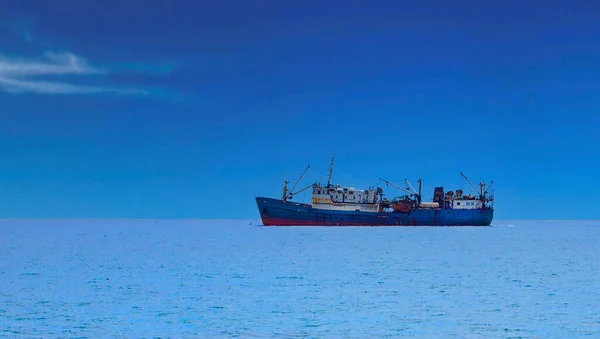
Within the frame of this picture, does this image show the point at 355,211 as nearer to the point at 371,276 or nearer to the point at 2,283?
the point at 371,276

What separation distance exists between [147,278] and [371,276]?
14560mm

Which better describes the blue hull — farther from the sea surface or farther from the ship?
the sea surface

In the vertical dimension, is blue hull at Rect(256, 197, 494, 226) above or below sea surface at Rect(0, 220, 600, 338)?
above

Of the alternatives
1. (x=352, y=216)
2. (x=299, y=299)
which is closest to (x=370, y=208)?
(x=352, y=216)

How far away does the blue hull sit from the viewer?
5108 inches

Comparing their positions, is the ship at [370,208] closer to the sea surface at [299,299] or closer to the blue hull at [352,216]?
the blue hull at [352,216]

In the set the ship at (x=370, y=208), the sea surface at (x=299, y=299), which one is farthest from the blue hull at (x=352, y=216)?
the sea surface at (x=299, y=299)

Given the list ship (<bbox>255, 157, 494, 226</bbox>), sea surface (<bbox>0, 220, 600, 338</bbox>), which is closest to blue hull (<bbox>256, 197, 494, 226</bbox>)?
ship (<bbox>255, 157, 494, 226</bbox>)

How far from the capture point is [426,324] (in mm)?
28703

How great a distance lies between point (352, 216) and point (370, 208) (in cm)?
382

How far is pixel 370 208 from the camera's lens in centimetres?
13550

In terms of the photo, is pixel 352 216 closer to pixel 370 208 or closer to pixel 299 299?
pixel 370 208

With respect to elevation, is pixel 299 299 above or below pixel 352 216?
below

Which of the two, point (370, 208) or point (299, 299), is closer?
point (299, 299)
